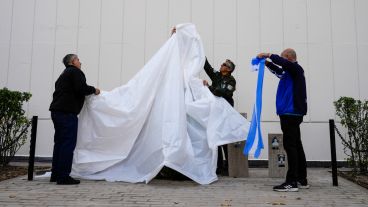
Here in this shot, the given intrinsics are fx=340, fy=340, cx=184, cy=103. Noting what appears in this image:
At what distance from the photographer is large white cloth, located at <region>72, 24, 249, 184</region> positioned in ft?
15.4

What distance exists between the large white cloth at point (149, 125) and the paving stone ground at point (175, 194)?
29 cm

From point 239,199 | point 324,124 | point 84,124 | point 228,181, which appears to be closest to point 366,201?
point 239,199

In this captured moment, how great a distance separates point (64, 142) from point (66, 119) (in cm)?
30

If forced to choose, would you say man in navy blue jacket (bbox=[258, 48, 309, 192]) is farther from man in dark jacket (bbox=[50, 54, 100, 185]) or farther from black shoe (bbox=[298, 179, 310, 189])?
man in dark jacket (bbox=[50, 54, 100, 185])

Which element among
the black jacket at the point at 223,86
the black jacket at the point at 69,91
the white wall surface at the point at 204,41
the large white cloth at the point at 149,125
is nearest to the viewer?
the black jacket at the point at 69,91

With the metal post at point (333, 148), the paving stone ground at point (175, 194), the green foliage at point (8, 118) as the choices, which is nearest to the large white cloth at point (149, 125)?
the paving stone ground at point (175, 194)

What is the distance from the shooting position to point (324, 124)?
630 centimetres

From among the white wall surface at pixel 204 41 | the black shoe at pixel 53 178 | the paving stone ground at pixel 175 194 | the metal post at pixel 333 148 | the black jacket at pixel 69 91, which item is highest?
the white wall surface at pixel 204 41

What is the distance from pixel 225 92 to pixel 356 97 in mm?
2761

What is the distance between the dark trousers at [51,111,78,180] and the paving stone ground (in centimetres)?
21

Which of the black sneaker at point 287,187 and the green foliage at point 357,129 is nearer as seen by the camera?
the black sneaker at point 287,187

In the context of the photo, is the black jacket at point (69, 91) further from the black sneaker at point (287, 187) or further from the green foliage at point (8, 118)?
the black sneaker at point (287, 187)

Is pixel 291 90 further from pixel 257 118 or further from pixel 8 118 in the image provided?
pixel 8 118

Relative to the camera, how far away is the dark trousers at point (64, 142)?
173 inches
